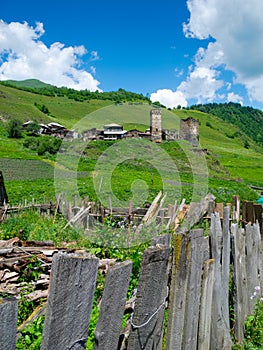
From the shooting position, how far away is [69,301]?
1.54 m

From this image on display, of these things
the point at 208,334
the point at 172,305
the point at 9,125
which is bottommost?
the point at 208,334

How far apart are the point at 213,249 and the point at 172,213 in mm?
7158

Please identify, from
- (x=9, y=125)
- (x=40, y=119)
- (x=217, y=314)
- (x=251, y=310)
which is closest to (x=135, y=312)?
(x=217, y=314)

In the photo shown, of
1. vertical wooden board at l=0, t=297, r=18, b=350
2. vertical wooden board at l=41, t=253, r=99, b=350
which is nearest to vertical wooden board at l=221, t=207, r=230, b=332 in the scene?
vertical wooden board at l=41, t=253, r=99, b=350

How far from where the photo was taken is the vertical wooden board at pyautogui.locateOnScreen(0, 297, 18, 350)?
4.29ft

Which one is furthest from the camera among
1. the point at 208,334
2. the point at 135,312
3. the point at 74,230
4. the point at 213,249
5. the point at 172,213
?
the point at 172,213

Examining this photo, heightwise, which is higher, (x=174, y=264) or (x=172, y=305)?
(x=174, y=264)

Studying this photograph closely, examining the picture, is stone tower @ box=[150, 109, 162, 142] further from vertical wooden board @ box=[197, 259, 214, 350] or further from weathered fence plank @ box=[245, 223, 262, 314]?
vertical wooden board @ box=[197, 259, 214, 350]

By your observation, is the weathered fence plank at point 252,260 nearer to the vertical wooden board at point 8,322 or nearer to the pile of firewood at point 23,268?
the pile of firewood at point 23,268

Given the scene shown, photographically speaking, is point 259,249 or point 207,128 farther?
point 207,128

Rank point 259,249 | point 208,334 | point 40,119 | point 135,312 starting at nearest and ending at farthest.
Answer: point 135,312
point 208,334
point 259,249
point 40,119

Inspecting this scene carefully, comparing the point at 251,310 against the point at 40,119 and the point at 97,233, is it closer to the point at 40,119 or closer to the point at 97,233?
the point at 97,233

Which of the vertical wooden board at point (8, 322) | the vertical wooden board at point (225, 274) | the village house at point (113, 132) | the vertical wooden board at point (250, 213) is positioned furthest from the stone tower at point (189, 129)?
the vertical wooden board at point (8, 322)

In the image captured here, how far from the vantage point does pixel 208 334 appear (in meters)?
3.12
